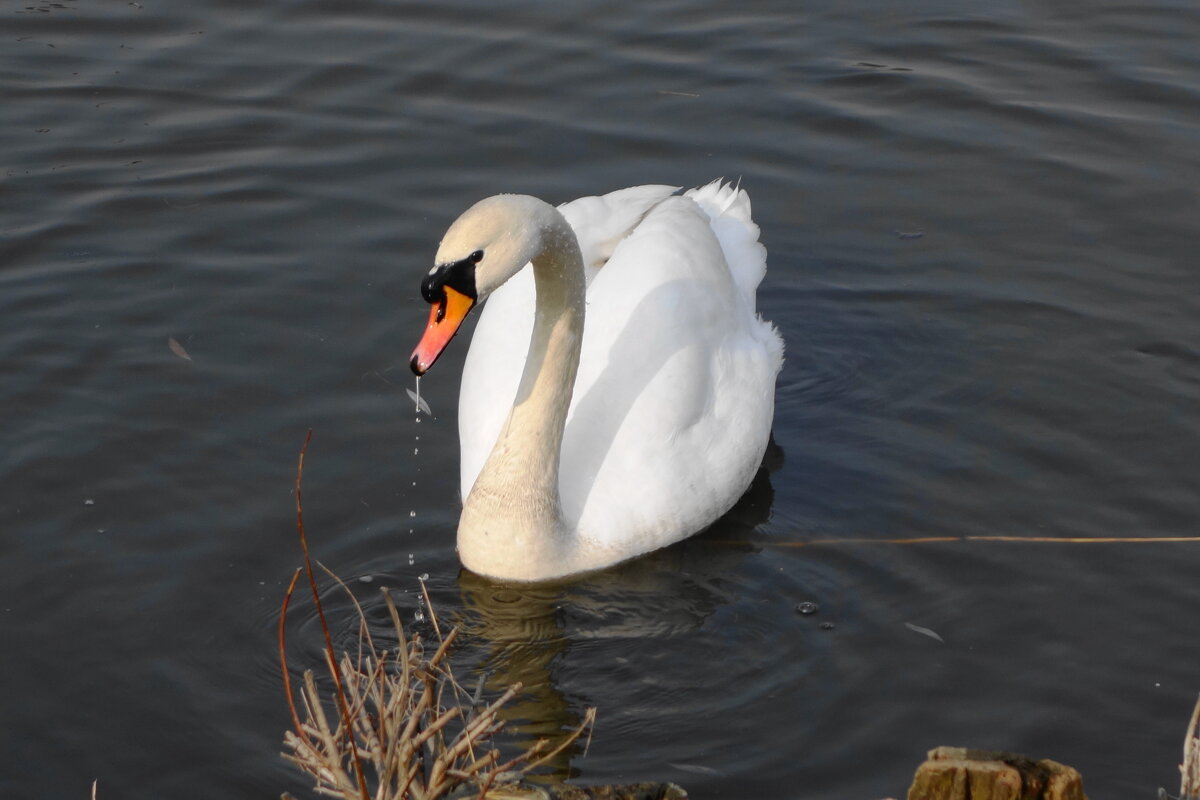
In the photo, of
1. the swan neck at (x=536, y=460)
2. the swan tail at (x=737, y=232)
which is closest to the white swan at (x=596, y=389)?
the swan neck at (x=536, y=460)

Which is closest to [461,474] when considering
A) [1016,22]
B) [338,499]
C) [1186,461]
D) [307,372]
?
[338,499]

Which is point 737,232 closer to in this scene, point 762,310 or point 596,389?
point 762,310

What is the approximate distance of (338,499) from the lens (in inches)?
297

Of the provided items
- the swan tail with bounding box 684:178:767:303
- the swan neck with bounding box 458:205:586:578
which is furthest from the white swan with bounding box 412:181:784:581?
the swan tail with bounding box 684:178:767:303

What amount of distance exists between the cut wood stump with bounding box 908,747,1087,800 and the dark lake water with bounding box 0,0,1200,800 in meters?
1.33

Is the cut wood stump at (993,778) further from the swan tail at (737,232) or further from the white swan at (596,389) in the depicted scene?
the swan tail at (737,232)

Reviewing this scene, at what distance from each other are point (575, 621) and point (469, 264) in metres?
1.63

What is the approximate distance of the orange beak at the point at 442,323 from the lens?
597cm

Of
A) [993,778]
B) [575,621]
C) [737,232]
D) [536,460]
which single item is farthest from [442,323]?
[737,232]

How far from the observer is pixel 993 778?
432 centimetres

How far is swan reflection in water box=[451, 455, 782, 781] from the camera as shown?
6195 millimetres

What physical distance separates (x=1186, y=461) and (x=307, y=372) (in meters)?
4.32

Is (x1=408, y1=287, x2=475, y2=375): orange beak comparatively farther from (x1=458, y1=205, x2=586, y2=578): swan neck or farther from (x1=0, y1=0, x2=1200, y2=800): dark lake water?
(x1=0, y1=0, x2=1200, y2=800): dark lake water

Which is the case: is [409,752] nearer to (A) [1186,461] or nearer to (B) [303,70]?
(A) [1186,461]
